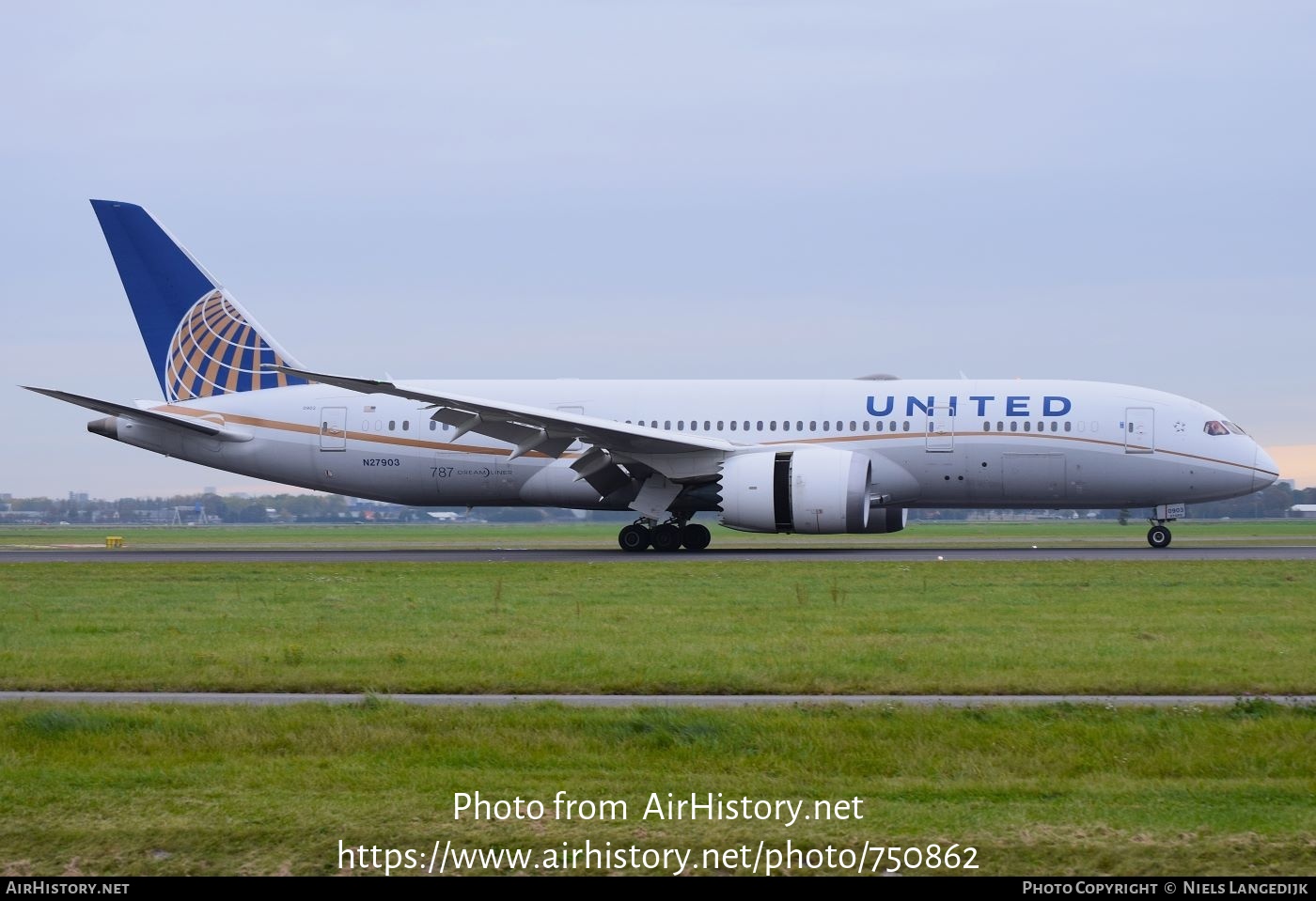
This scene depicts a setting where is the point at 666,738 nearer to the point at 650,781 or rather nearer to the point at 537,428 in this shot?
the point at 650,781

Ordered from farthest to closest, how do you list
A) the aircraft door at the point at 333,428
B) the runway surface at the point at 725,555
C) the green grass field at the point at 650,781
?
the aircraft door at the point at 333,428
the runway surface at the point at 725,555
the green grass field at the point at 650,781

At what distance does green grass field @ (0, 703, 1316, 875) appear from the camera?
293 inches

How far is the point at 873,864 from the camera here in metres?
7.21

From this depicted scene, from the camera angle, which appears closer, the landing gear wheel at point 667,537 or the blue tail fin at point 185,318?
the landing gear wheel at point 667,537

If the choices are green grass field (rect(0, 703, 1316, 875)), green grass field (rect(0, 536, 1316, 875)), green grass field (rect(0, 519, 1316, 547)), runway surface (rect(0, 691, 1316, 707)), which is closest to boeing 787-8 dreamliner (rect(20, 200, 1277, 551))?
green grass field (rect(0, 519, 1316, 547))

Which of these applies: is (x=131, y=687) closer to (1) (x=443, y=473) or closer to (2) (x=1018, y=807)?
(2) (x=1018, y=807)

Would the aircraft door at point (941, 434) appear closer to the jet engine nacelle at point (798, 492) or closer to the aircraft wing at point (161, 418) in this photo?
the jet engine nacelle at point (798, 492)

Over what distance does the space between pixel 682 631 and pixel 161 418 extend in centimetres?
2184

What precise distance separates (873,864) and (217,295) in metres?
32.4

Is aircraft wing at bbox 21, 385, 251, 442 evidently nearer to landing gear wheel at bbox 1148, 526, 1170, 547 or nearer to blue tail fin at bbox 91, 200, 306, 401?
blue tail fin at bbox 91, 200, 306, 401

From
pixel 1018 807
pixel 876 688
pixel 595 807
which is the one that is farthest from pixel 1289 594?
pixel 595 807

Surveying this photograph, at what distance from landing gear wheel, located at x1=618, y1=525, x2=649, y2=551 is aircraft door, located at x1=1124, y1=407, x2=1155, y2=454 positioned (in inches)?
433

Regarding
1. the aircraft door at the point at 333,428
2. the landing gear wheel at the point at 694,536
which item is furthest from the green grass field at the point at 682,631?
the aircraft door at the point at 333,428

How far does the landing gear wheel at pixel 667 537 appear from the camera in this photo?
32.7m
